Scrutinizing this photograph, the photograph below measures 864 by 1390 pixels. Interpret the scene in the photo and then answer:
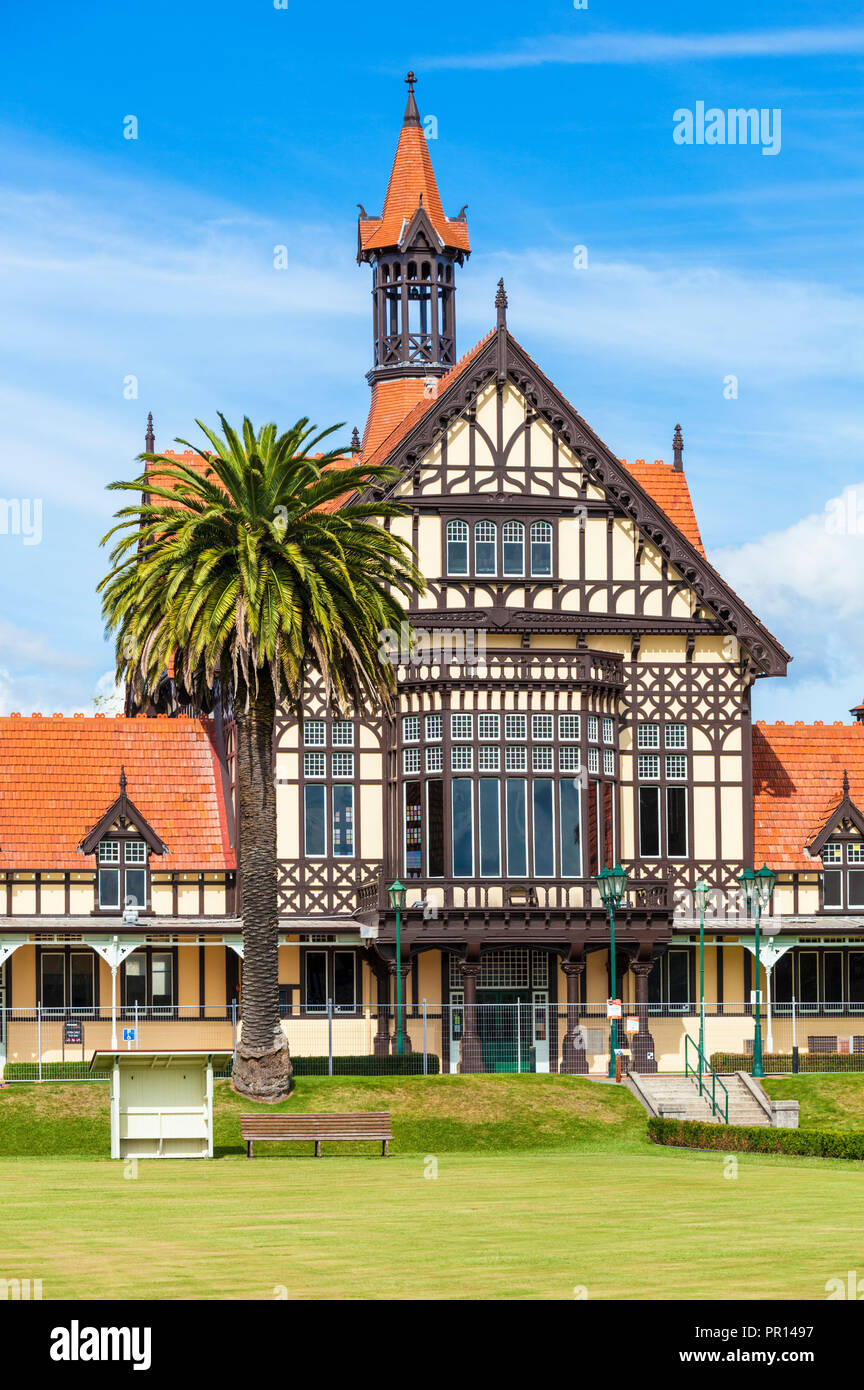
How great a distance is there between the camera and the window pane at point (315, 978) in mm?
53625

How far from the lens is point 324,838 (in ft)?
176

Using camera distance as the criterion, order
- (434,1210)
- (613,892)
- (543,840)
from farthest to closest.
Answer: (543,840), (613,892), (434,1210)

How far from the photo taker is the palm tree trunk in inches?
1725

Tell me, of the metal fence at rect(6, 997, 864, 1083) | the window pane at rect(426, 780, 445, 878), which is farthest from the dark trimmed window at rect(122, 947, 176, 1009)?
the window pane at rect(426, 780, 445, 878)

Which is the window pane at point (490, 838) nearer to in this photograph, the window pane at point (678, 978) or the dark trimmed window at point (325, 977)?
the dark trimmed window at point (325, 977)

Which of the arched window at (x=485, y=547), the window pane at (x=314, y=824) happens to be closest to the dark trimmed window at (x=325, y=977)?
the window pane at (x=314, y=824)

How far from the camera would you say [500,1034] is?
52250 millimetres

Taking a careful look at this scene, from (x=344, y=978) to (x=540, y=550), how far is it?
1246 centimetres

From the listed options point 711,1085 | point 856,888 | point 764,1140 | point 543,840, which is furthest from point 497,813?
point 764,1140

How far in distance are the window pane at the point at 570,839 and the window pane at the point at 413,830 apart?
143 inches

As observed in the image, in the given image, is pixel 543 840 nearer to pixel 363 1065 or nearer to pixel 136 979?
pixel 363 1065
